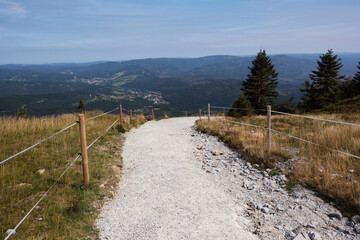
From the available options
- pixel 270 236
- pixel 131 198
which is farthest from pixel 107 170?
pixel 270 236

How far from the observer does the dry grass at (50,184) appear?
3842 millimetres

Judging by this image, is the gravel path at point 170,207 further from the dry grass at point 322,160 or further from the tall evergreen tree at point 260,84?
the tall evergreen tree at point 260,84

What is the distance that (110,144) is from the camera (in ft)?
32.7

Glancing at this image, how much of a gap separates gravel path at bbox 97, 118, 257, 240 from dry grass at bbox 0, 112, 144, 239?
0.43m

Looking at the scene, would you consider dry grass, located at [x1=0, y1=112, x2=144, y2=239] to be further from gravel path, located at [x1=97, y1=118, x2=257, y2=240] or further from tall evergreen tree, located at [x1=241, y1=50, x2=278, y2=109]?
tall evergreen tree, located at [x1=241, y1=50, x2=278, y2=109]

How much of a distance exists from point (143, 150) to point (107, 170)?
311 cm

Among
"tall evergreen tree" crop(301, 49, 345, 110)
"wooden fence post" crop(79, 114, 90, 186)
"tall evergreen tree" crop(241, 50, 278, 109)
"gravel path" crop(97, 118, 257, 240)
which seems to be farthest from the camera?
"tall evergreen tree" crop(241, 50, 278, 109)

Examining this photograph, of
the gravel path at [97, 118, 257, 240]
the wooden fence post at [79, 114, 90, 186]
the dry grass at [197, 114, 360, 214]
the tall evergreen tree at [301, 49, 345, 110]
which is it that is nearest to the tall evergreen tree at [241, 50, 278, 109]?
the tall evergreen tree at [301, 49, 345, 110]

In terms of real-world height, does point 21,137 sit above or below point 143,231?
above

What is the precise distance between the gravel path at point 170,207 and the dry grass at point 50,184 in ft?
1.42

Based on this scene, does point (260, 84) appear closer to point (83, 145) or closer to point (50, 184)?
point (83, 145)

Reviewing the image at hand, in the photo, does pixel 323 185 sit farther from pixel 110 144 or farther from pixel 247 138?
pixel 110 144

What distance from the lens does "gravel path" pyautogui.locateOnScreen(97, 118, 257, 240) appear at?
4.08 metres

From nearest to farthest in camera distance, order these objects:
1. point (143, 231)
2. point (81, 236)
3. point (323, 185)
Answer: point (81, 236), point (143, 231), point (323, 185)
